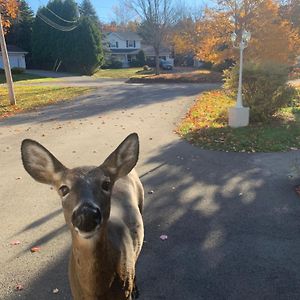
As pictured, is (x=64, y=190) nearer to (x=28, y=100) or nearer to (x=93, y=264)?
(x=93, y=264)

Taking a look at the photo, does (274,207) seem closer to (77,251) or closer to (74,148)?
(77,251)

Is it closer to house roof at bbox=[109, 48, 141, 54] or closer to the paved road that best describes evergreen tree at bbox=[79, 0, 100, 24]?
house roof at bbox=[109, 48, 141, 54]

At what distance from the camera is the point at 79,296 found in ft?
10.2

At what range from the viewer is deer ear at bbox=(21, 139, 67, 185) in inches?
118

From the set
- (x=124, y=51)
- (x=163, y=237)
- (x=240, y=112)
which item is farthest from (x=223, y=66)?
(x=124, y=51)

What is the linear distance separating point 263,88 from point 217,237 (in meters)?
10.2

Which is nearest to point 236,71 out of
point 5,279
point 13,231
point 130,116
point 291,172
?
point 130,116

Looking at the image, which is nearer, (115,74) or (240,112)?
(240,112)

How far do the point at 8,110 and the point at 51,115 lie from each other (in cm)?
297

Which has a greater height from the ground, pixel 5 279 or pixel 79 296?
pixel 79 296

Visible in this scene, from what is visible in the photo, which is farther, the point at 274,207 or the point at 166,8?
the point at 166,8

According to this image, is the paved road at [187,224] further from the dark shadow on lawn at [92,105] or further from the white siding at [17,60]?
the white siding at [17,60]

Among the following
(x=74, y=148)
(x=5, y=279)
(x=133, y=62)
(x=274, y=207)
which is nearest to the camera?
(x=5, y=279)

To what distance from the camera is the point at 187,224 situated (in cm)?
633
